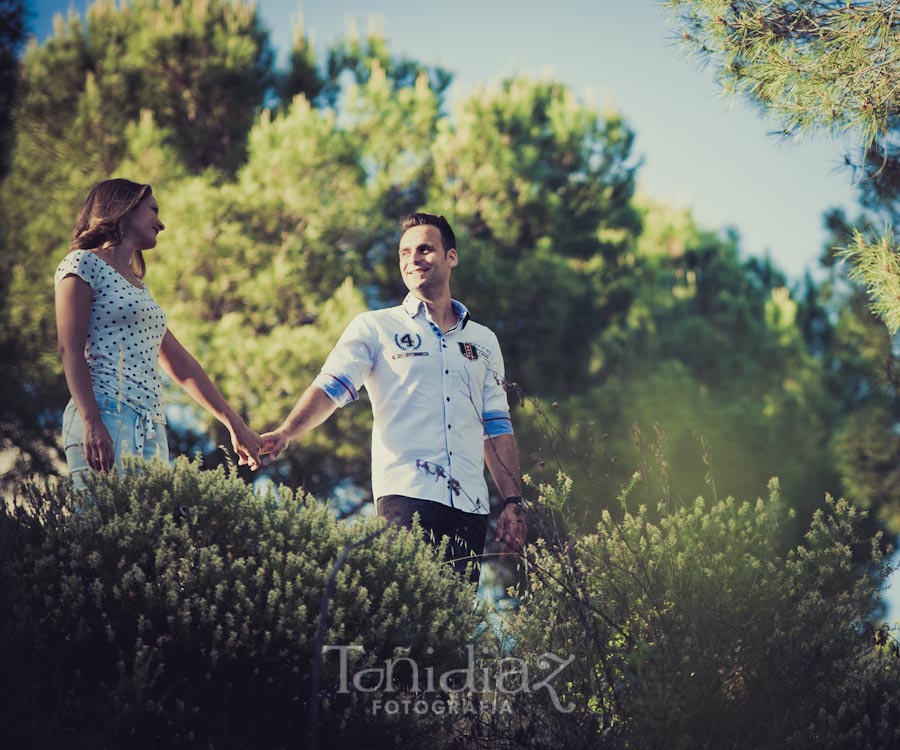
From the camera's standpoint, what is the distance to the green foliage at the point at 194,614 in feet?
9.57

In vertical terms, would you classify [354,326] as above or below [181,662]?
above

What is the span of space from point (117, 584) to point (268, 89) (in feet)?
41.3

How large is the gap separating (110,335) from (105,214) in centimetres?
48

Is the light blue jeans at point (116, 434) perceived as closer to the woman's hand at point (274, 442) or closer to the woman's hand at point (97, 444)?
the woman's hand at point (97, 444)

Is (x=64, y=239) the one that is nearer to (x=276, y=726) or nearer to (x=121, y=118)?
(x=121, y=118)

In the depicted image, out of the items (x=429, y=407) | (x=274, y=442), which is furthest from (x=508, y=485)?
(x=274, y=442)

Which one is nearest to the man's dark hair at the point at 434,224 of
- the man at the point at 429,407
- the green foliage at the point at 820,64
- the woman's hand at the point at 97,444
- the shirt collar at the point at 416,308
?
the man at the point at 429,407

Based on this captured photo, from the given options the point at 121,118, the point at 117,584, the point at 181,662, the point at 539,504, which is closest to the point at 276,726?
the point at 181,662

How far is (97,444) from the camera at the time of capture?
11.1 ft

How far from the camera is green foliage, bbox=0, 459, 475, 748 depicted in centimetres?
292

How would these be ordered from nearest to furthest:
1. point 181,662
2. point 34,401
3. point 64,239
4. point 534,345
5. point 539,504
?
point 181,662 → point 539,504 → point 34,401 → point 64,239 → point 534,345

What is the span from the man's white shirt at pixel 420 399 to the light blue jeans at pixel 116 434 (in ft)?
2.41

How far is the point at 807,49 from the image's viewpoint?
209 inches

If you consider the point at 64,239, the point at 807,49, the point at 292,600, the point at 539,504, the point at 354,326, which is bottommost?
the point at 292,600
